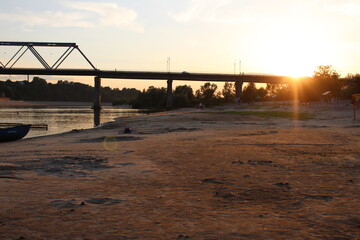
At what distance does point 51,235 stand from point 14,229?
2.56ft

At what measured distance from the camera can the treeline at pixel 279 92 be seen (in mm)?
88312

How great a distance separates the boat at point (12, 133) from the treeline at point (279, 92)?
67.7 meters

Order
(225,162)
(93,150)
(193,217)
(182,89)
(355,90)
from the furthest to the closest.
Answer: (182,89)
(355,90)
(93,150)
(225,162)
(193,217)

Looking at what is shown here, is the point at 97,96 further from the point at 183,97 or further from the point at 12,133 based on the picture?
the point at 12,133

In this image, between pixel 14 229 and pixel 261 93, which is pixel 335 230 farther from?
pixel 261 93

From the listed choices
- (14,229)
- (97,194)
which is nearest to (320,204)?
(97,194)

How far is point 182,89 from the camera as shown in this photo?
15400 cm

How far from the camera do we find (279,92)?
430 ft

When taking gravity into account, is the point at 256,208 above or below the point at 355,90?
below

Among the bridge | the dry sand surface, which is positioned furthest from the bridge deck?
the dry sand surface

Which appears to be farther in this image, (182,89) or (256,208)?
(182,89)

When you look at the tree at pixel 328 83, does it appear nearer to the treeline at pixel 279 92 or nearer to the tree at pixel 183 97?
the treeline at pixel 279 92

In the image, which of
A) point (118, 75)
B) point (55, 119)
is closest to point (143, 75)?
point (118, 75)

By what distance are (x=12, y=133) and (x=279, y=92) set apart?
4634 inches
